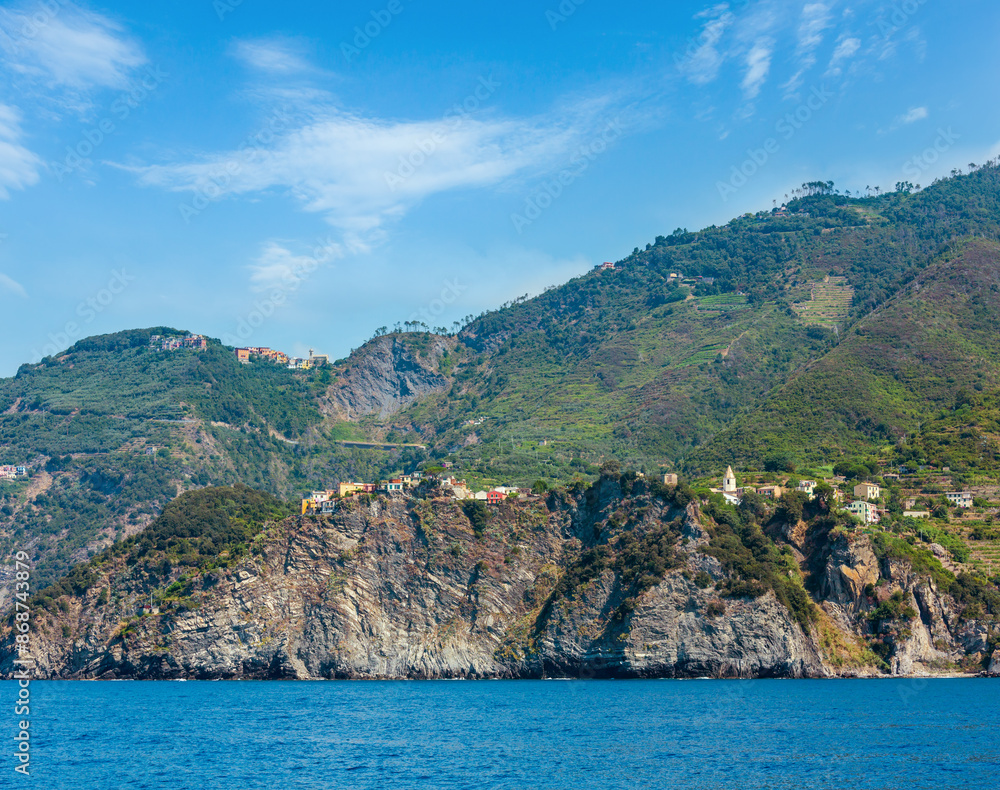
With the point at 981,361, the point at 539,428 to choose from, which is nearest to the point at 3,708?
the point at 539,428

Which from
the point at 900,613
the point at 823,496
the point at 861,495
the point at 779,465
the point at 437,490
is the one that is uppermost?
the point at 779,465

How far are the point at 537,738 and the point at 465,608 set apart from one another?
159 ft

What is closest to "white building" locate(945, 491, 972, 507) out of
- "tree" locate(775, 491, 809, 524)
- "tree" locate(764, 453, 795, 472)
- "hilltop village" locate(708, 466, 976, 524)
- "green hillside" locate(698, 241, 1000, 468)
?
"hilltop village" locate(708, 466, 976, 524)

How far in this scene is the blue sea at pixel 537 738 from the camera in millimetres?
50281

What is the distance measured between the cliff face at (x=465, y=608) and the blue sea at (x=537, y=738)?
17.1 feet

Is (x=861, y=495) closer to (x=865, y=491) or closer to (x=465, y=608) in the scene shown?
(x=865, y=491)

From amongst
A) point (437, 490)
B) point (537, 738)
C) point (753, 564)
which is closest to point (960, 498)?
point (753, 564)

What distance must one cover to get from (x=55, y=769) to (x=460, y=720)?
26564 millimetres

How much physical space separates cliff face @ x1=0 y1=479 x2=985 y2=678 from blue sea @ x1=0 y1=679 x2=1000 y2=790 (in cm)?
520

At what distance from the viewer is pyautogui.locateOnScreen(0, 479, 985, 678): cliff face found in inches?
3804

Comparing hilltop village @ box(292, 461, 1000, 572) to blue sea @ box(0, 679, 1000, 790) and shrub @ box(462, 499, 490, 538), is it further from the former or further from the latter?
blue sea @ box(0, 679, 1000, 790)

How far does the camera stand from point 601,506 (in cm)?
11425

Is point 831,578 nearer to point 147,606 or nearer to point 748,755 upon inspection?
point 748,755

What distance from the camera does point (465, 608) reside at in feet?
361
